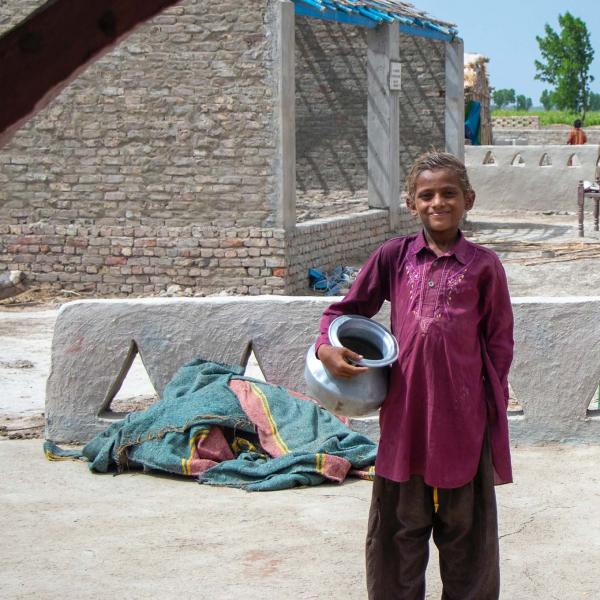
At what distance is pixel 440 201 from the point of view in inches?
128

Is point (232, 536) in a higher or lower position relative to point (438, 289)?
lower

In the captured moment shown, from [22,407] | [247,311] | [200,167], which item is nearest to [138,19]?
[247,311]

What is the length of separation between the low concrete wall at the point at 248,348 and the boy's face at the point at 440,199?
2.23 m

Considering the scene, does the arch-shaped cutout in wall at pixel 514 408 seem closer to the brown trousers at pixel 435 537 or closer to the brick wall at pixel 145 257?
the brown trousers at pixel 435 537

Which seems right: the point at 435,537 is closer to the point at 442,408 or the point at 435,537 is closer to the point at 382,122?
the point at 442,408

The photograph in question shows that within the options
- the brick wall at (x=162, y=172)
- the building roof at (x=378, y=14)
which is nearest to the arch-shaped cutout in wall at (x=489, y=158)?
the building roof at (x=378, y=14)

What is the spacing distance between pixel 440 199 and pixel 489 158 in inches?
738

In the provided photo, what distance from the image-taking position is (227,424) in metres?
5.16

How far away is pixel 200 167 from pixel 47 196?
164cm

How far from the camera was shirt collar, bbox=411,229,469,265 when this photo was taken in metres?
3.28

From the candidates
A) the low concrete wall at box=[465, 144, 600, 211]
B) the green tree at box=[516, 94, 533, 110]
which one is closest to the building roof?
the low concrete wall at box=[465, 144, 600, 211]

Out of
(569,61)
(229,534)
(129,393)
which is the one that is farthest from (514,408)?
(569,61)

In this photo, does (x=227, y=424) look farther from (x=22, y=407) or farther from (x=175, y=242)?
(x=175, y=242)

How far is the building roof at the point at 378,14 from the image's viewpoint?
11586mm
